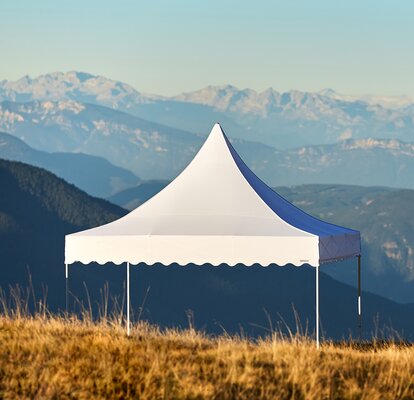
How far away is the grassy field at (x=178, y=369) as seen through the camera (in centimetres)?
1343

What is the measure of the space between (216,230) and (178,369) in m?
6.04

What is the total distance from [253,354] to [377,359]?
191cm

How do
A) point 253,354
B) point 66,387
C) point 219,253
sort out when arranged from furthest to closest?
point 219,253 < point 253,354 < point 66,387

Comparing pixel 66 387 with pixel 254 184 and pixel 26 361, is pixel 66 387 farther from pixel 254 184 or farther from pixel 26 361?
pixel 254 184

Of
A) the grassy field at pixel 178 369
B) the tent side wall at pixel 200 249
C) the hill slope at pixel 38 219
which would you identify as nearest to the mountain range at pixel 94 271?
the hill slope at pixel 38 219

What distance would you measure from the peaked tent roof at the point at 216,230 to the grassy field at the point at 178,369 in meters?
2.62

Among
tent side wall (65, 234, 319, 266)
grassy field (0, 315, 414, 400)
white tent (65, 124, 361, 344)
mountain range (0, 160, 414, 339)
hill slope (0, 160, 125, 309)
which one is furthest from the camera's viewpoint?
mountain range (0, 160, 414, 339)

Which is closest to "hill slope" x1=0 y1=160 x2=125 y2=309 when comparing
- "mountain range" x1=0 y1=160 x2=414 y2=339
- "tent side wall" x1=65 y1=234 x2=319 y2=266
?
"mountain range" x1=0 y1=160 x2=414 y2=339

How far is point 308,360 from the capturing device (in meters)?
15.3

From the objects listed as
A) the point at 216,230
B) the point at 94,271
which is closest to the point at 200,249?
the point at 216,230

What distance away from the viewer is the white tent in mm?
19578

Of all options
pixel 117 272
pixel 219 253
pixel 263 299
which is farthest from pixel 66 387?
pixel 263 299

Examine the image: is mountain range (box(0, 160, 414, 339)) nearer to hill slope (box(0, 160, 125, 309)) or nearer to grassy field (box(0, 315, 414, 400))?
hill slope (box(0, 160, 125, 309))

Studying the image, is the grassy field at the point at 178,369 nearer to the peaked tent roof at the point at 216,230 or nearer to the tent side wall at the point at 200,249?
the tent side wall at the point at 200,249
